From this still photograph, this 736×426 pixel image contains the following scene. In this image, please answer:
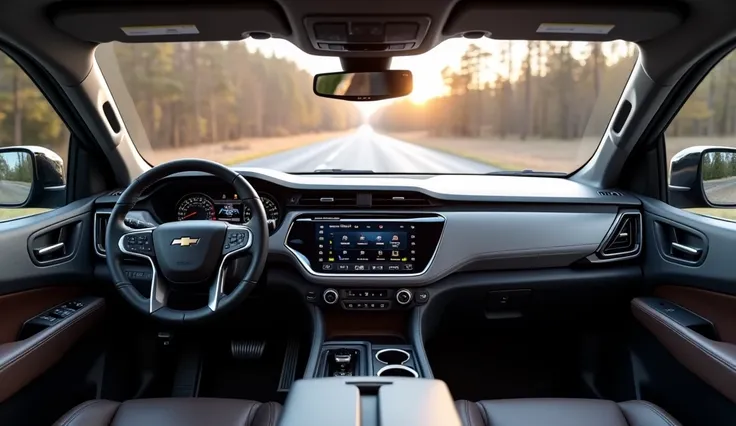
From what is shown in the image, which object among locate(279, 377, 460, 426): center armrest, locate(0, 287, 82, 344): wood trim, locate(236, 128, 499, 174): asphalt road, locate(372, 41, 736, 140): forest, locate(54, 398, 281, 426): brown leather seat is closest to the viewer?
locate(279, 377, 460, 426): center armrest

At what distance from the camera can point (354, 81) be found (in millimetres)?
3213

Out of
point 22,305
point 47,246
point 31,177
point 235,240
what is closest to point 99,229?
point 47,246

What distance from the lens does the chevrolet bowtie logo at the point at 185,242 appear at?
2619mm

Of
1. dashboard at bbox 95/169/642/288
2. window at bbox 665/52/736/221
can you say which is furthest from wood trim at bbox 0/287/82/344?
window at bbox 665/52/736/221

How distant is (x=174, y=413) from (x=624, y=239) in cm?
250

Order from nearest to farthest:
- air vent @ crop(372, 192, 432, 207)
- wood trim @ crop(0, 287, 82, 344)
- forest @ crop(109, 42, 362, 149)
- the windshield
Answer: wood trim @ crop(0, 287, 82, 344) → air vent @ crop(372, 192, 432, 207) → the windshield → forest @ crop(109, 42, 362, 149)

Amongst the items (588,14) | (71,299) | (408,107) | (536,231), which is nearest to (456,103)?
(408,107)

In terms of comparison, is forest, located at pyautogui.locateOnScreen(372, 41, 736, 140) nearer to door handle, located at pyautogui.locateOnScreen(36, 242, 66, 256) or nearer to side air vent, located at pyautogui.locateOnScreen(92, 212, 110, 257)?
side air vent, located at pyautogui.locateOnScreen(92, 212, 110, 257)

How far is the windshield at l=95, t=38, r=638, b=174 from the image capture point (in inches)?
140

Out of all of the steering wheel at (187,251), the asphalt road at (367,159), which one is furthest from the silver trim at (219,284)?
the asphalt road at (367,159)

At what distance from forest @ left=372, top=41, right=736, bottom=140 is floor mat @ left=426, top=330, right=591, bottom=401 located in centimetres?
135

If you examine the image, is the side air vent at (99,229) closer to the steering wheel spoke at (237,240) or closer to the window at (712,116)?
the steering wheel spoke at (237,240)

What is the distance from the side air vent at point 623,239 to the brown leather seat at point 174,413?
2.01 metres

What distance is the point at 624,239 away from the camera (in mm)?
3471
